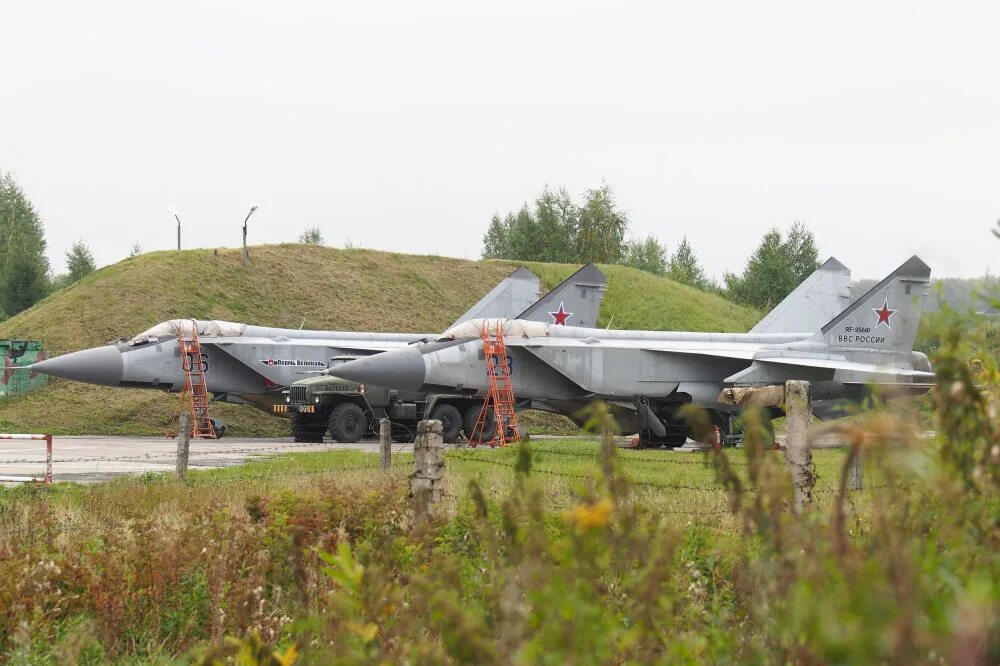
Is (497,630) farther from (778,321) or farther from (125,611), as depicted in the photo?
(778,321)

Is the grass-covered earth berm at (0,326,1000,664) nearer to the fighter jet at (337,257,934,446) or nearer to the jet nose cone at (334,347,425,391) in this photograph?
the jet nose cone at (334,347,425,391)

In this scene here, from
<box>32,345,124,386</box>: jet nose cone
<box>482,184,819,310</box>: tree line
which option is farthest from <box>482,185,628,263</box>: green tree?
<box>32,345,124,386</box>: jet nose cone

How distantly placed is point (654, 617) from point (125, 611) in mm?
4469

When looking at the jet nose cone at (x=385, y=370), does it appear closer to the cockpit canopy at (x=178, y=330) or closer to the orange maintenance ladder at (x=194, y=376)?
the orange maintenance ladder at (x=194, y=376)

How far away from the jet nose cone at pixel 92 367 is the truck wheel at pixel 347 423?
5216 mm

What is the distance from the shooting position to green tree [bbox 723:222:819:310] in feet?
214

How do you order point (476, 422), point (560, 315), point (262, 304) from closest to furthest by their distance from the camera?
point (476, 422)
point (560, 315)
point (262, 304)

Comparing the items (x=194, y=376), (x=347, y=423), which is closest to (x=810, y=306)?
(x=347, y=423)

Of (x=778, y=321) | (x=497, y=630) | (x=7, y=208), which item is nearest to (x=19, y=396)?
(x=778, y=321)

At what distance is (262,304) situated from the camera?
39156 mm

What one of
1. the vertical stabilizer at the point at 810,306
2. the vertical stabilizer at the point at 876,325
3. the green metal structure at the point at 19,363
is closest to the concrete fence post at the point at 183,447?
the vertical stabilizer at the point at 876,325

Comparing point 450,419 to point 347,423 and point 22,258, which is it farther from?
point 22,258

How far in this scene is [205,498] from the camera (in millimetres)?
10172

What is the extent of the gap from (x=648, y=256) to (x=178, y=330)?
65.0 metres
